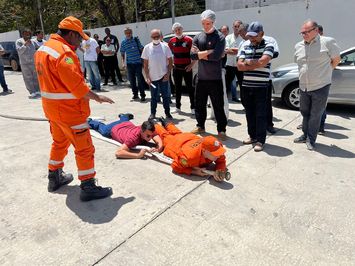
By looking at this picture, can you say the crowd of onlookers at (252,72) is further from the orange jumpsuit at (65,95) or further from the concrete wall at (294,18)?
the concrete wall at (294,18)

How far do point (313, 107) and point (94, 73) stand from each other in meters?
7.25

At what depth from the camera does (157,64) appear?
602 centimetres

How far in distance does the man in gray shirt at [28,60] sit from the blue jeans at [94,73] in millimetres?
1658

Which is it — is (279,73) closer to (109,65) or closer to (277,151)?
(277,151)

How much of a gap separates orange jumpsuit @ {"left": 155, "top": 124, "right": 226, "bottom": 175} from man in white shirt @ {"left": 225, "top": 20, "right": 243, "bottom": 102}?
3254mm

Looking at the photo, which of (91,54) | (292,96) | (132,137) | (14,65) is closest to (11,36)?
(14,65)

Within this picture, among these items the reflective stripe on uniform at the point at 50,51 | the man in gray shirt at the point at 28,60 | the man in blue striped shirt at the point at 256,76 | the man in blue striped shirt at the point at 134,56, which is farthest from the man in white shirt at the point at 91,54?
the reflective stripe on uniform at the point at 50,51

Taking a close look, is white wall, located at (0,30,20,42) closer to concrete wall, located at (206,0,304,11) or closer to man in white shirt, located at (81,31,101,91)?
concrete wall, located at (206,0,304,11)

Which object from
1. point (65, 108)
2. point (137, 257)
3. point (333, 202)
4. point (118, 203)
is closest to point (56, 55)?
point (65, 108)

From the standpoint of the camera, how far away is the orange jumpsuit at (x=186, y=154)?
12.0 feet

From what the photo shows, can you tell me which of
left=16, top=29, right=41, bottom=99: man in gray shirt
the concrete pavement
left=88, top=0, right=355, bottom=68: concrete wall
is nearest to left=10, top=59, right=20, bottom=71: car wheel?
left=16, top=29, right=41, bottom=99: man in gray shirt

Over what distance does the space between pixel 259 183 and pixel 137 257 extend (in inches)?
69.4

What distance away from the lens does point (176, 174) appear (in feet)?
12.8

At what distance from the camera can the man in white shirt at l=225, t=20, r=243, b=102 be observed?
22.7ft
